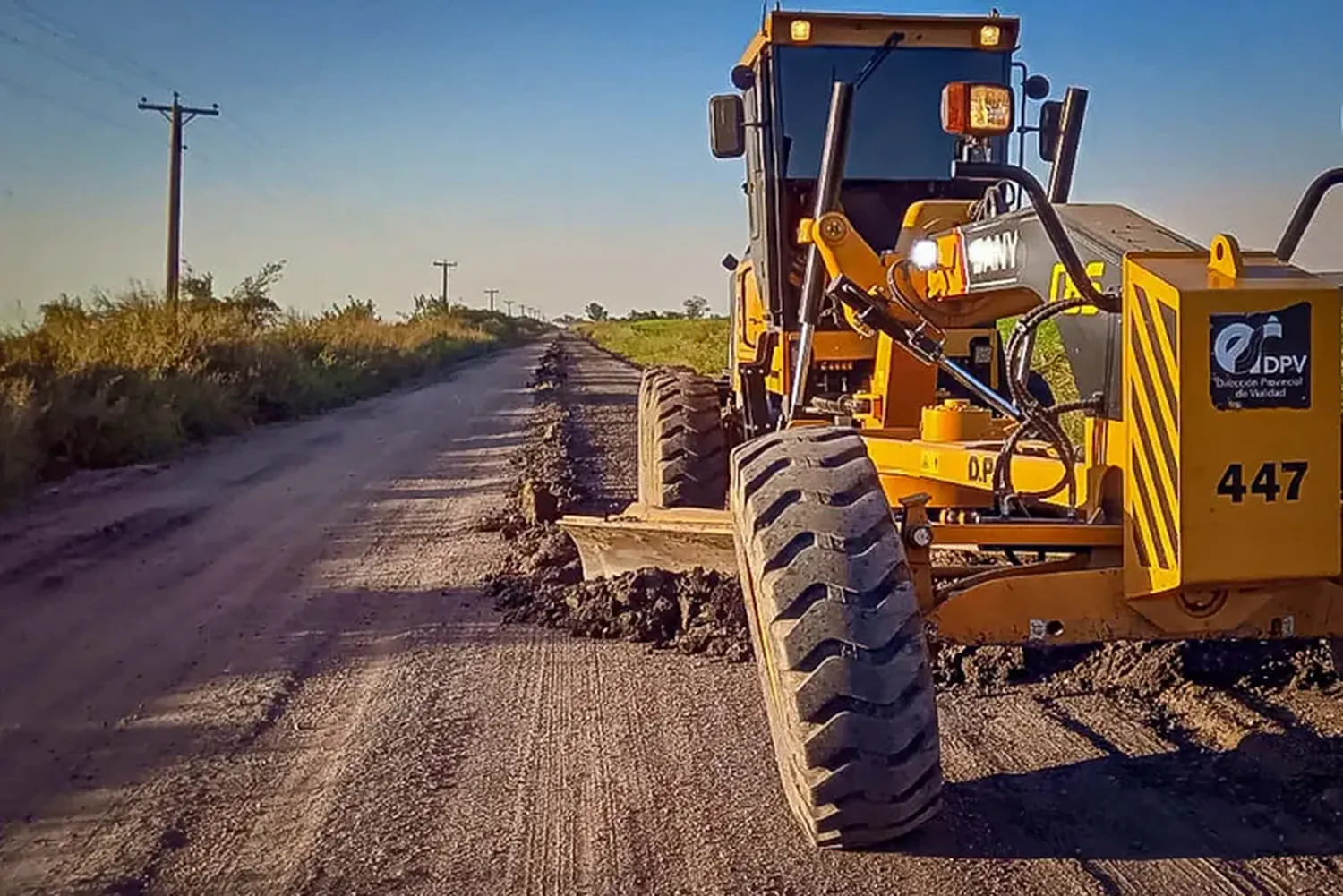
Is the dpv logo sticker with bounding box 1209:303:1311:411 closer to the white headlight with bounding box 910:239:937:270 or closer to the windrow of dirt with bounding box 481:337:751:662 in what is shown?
the white headlight with bounding box 910:239:937:270

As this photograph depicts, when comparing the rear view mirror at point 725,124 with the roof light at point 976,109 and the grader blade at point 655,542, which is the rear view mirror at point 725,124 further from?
the roof light at point 976,109

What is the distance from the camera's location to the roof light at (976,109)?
15.2 ft

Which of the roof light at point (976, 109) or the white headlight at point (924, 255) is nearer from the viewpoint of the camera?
the roof light at point (976, 109)

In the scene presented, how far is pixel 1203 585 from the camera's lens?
3961 millimetres

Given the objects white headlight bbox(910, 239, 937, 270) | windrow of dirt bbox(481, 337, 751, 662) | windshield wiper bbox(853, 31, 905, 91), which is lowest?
windrow of dirt bbox(481, 337, 751, 662)

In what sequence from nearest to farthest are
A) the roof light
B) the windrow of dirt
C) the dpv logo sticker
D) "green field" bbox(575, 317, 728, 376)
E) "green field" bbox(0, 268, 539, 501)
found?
the dpv logo sticker, the roof light, the windrow of dirt, "green field" bbox(0, 268, 539, 501), "green field" bbox(575, 317, 728, 376)

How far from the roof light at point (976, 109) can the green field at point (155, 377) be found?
947 cm

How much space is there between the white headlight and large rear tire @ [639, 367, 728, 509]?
9.85 ft

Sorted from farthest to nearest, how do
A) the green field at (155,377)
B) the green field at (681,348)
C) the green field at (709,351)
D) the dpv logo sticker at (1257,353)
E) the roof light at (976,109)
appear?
the green field at (681,348) → the green field at (155,377) → the green field at (709,351) → the roof light at (976,109) → the dpv logo sticker at (1257,353)

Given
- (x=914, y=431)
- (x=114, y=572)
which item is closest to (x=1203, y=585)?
(x=914, y=431)

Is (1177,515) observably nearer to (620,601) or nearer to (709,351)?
(620,601)

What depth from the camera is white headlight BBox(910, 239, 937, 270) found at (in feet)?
19.0

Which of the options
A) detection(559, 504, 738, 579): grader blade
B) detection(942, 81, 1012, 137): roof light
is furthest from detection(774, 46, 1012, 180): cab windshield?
detection(942, 81, 1012, 137): roof light

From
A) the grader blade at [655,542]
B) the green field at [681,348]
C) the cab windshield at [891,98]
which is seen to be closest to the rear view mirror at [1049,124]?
the cab windshield at [891,98]
